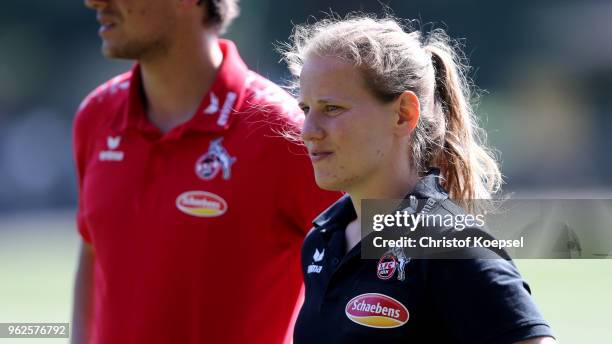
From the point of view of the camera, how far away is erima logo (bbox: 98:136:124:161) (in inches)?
116

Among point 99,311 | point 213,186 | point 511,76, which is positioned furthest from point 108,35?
point 511,76

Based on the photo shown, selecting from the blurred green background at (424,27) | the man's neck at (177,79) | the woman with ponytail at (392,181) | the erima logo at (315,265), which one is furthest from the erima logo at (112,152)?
the blurred green background at (424,27)

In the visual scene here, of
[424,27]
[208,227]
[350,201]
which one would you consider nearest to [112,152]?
[208,227]

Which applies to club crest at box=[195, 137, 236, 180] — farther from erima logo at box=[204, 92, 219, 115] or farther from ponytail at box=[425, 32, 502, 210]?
ponytail at box=[425, 32, 502, 210]

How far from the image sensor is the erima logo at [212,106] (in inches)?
113

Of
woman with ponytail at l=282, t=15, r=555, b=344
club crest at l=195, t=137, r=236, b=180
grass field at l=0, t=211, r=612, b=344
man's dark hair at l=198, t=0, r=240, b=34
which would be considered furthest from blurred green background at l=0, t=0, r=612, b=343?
woman with ponytail at l=282, t=15, r=555, b=344

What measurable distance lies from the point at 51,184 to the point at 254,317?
45.7 feet

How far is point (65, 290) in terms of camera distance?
9.18 m

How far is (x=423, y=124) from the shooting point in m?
2.21

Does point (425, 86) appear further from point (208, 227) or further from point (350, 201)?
point (208, 227)

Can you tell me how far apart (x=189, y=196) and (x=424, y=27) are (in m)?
11.1

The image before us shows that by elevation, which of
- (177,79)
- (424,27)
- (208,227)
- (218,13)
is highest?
(424,27)

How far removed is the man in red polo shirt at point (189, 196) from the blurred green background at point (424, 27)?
27.4 ft

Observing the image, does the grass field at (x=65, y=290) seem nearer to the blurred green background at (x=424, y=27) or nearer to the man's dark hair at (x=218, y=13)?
the blurred green background at (x=424, y=27)
